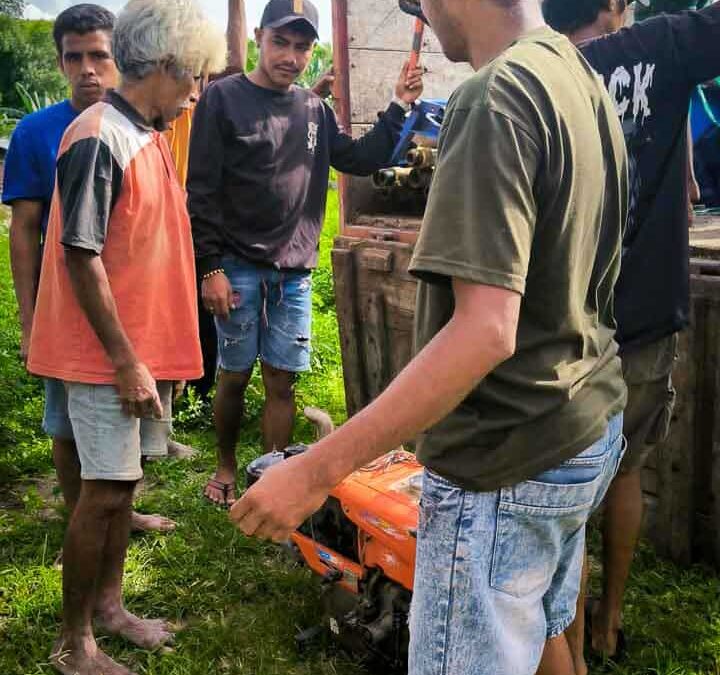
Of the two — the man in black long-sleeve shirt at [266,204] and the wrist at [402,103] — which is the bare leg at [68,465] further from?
the wrist at [402,103]

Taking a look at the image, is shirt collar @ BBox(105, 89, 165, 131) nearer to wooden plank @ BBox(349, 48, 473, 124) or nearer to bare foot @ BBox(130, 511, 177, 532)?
bare foot @ BBox(130, 511, 177, 532)

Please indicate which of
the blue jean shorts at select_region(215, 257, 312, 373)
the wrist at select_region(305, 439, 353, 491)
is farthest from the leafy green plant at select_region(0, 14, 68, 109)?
the wrist at select_region(305, 439, 353, 491)

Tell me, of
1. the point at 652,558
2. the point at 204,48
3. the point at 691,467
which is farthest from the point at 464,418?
the point at 652,558

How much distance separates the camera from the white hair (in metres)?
2.63

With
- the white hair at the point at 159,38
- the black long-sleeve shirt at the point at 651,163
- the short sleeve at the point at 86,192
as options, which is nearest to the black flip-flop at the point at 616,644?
the black long-sleeve shirt at the point at 651,163

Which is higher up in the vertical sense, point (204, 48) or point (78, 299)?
point (204, 48)

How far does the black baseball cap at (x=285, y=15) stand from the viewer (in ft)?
13.5

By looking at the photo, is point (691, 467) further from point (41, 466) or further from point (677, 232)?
point (41, 466)

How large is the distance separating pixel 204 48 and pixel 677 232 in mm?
1579

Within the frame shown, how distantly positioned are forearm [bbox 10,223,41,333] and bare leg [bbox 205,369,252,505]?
3.37 ft

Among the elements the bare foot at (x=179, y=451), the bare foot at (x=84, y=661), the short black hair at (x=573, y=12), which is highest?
the short black hair at (x=573, y=12)

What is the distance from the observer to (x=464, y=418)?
1.59m

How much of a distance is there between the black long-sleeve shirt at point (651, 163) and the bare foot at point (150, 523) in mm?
2278

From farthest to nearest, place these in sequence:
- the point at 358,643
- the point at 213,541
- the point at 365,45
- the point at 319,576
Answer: the point at 365,45
the point at 213,541
the point at 319,576
the point at 358,643
